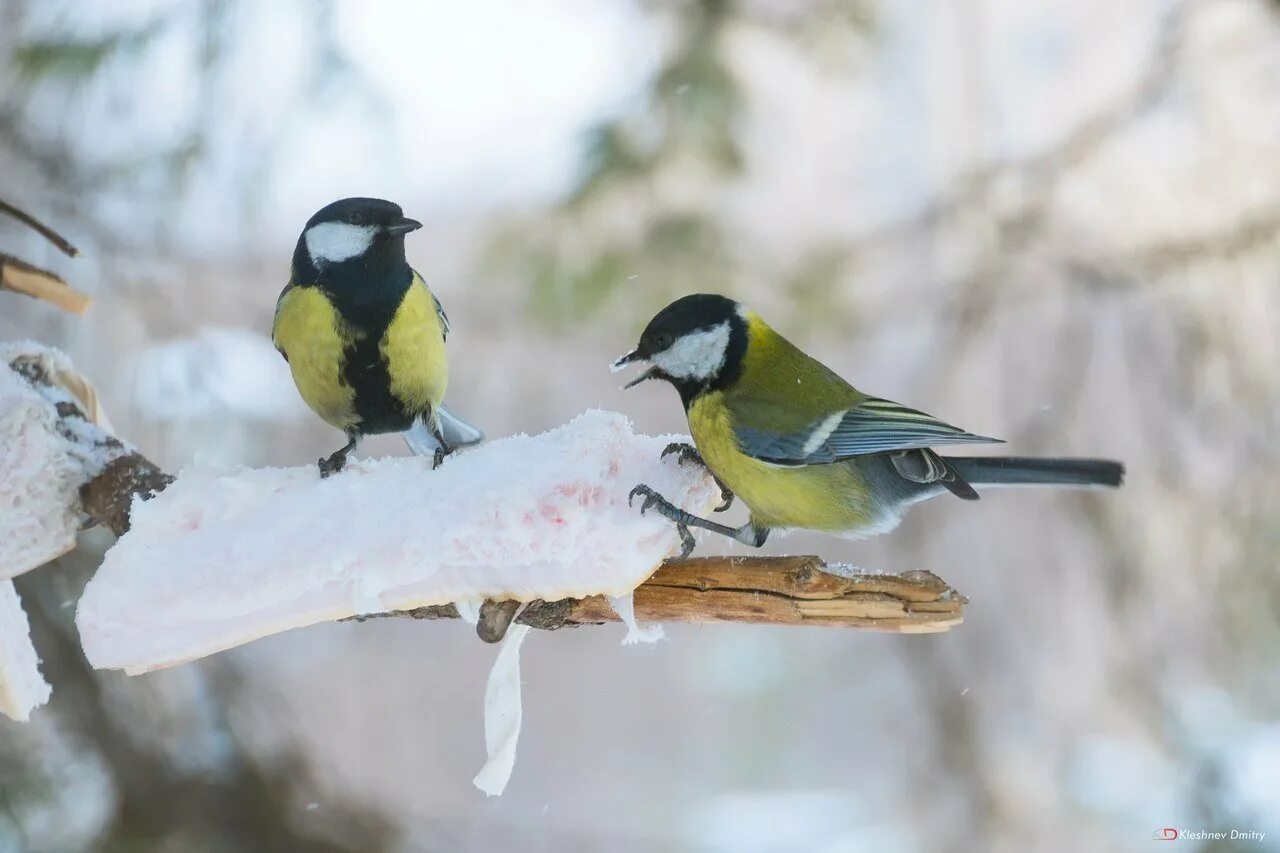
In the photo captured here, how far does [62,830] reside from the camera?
6.97ft

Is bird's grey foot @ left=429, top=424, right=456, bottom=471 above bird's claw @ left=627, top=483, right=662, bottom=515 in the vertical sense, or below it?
above

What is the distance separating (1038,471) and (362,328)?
796 mm

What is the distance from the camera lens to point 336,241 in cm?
130

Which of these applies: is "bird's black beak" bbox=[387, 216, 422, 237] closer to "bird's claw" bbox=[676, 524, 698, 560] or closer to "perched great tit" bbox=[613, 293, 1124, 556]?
"perched great tit" bbox=[613, 293, 1124, 556]

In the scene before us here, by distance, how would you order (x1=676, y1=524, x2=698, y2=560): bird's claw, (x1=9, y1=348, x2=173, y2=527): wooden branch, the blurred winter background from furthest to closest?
the blurred winter background → (x1=9, y1=348, x2=173, y2=527): wooden branch → (x1=676, y1=524, x2=698, y2=560): bird's claw

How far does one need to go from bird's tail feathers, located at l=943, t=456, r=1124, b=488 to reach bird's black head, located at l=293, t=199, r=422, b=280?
691 mm

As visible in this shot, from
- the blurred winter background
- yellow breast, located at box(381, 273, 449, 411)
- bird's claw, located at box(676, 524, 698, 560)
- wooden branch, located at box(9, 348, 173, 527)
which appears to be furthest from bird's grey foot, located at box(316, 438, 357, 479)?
the blurred winter background

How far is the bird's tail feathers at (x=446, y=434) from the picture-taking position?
4.78 ft

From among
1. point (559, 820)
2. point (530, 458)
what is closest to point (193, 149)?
point (530, 458)

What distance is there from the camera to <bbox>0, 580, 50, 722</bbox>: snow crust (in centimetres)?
140

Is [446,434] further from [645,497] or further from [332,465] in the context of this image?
[645,497]

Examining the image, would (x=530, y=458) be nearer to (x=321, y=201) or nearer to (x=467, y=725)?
(x=321, y=201)

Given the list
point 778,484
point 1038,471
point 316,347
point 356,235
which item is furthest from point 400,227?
point 1038,471

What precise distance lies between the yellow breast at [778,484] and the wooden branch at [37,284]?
898 mm
